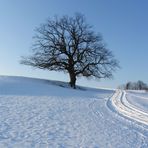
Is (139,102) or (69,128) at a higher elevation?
(139,102)

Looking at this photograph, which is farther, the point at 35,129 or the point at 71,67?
the point at 71,67

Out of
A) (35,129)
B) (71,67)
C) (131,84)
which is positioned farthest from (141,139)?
(131,84)

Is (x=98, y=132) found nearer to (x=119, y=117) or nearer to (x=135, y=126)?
→ (x=135, y=126)

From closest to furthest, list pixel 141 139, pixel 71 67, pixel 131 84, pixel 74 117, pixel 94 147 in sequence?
pixel 94 147 → pixel 141 139 → pixel 74 117 → pixel 71 67 → pixel 131 84

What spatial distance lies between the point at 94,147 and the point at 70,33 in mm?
30990

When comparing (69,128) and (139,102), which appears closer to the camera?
(69,128)

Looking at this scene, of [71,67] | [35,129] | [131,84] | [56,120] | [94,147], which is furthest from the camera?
[131,84]

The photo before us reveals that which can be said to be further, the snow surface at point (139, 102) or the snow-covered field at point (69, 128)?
the snow surface at point (139, 102)

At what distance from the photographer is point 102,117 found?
12.0 m

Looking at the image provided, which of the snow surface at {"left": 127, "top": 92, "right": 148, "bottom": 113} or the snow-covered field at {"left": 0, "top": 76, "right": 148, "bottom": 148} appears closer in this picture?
the snow-covered field at {"left": 0, "top": 76, "right": 148, "bottom": 148}

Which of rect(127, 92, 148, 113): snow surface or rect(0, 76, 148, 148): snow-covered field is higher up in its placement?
rect(127, 92, 148, 113): snow surface

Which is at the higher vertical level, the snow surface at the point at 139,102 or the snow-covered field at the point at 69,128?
the snow surface at the point at 139,102

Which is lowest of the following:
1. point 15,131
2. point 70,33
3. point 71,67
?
point 15,131

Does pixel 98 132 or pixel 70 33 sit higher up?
pixel 70 33
